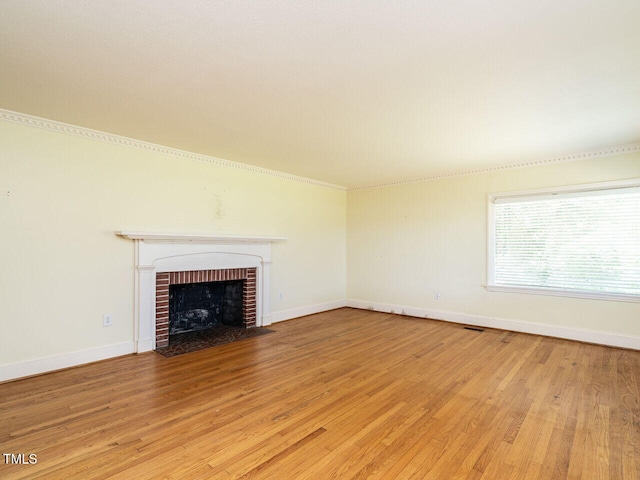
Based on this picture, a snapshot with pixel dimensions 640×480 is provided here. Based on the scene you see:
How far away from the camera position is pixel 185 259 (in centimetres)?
434

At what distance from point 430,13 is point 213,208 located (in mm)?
3696

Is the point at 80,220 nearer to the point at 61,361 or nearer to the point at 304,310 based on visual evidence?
the point at 61,361

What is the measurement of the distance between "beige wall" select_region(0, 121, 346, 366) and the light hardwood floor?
49cm

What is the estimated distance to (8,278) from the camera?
10.2 feet

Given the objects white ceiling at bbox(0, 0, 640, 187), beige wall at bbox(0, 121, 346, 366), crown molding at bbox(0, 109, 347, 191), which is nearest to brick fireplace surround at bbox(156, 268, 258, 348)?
beige wall at bbox(0, 121, 346, 366)

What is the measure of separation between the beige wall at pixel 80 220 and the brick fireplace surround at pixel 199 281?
32cm

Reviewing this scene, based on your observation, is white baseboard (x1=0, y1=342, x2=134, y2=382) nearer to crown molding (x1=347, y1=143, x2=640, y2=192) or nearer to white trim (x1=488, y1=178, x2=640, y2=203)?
crown molding (x1=347, y1=143, x2=640, y2=192)

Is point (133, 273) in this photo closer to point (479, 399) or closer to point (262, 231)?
point (262, 231)

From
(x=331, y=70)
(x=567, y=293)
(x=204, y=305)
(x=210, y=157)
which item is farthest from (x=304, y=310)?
(x=331, y=70)

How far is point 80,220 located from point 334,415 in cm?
326

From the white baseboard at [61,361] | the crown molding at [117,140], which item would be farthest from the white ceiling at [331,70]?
the white baseboard at [61,361]

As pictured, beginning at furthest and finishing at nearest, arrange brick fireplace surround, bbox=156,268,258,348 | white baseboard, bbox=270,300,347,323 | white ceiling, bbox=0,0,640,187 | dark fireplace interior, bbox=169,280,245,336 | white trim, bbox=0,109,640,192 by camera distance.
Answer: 1. white baseboard, bbox=270,300,347,323
2. dark fireplace interior, bbox=169,280,245,336
3. brick fireplace surround, bbox=156,268,258,348
4. white trim, bbox=0,109,640,192
5. white ceiling, bbox=0,0,640,187

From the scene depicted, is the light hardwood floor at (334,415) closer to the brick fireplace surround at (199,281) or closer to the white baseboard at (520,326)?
the white baseboard at (520,326)

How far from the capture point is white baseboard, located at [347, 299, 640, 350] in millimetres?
4188
